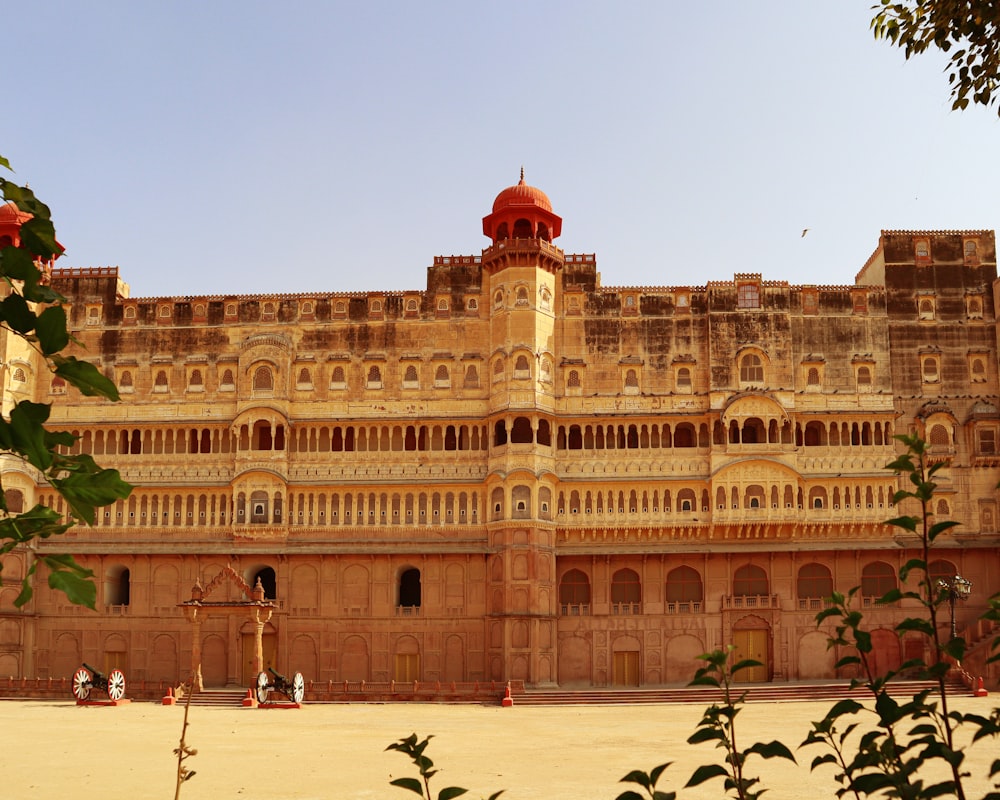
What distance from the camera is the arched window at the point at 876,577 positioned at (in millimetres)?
47781

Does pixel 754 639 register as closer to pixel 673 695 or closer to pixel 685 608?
pixel 685 608

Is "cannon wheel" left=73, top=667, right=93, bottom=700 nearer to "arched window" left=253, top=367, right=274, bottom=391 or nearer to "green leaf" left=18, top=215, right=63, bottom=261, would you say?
"arched window" left=253, top=367, right=274, bottom=391

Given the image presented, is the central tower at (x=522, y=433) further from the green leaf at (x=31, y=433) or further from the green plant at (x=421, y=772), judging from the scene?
the green leaf at (x=31, y=433)

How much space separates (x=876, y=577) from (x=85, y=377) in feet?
156

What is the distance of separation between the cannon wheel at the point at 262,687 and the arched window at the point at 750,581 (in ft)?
62.4

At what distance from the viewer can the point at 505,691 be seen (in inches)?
1708

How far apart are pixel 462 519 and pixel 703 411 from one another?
10819 mm

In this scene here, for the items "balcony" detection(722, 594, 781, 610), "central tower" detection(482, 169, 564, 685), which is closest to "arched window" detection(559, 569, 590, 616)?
"central tower" detection(482, 169, 564, 685)

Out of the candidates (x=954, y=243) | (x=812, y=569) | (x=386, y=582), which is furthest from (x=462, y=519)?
(x=954, y=243)

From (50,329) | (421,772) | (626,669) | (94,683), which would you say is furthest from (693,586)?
(50,329)

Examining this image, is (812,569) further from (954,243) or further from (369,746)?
(369,746)

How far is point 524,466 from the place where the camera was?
47188 mm

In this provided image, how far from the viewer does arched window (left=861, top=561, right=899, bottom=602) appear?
47.8 meters

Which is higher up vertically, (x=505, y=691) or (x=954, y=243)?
(x=954, y=243)
